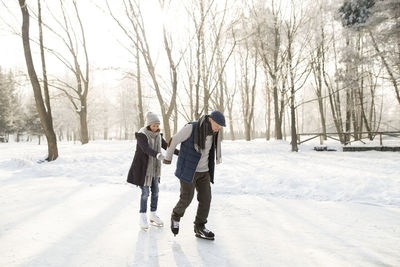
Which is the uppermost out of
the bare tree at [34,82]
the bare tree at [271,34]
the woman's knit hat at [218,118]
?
the bare tree at [271,34]

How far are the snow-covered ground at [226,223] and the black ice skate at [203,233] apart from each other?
8 centimetres

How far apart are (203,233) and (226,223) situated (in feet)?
2.62

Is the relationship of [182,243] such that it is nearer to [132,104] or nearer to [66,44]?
[66,44]

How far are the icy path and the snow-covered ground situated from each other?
0.04 ft

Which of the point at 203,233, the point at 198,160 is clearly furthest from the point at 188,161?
the point at 203,233

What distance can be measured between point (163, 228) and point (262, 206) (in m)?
2.17

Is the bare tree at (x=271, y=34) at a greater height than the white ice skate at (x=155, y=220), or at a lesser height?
greater

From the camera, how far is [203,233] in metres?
3.73

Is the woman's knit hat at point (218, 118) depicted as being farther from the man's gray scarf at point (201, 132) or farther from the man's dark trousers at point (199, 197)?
the man's dark trousers at point (199, 197)

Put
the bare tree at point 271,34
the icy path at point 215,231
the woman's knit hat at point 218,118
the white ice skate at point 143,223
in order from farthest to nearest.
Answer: the bare tree at point 271,34 → the white ice skate at point 143,223 → the woman's knit hat at point 218,118 → the icy path at point 215,231

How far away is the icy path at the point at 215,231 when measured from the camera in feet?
10.2

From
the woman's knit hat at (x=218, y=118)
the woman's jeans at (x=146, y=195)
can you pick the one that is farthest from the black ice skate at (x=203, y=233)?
the woman's knit hat at (x=218, y=118)

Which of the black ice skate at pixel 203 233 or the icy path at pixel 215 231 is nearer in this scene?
the icy path at pixel 215 231

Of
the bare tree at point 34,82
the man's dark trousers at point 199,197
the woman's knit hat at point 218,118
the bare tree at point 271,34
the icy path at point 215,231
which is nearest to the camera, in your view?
the icy path at point 215,231
